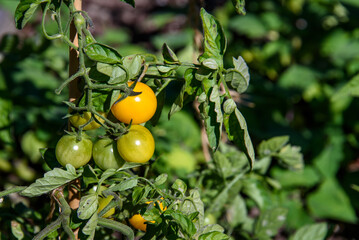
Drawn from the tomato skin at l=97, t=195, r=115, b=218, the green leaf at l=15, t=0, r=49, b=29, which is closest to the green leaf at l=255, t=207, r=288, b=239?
the tomato skin at l=97, t=195, r=115, b=218

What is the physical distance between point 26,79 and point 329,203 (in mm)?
1413

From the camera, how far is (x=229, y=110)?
67cm

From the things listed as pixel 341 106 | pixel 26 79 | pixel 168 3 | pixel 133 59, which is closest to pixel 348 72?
pixel 341 106

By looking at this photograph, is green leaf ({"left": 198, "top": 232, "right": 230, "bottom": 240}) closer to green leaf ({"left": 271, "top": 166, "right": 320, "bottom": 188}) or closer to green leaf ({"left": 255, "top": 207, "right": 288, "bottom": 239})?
green leaf ({"left": 255, "top": 207, "right": 288, "bottom": 239})

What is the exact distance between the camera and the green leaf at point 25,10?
0.64 metres

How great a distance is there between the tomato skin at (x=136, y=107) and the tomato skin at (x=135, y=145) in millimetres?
23

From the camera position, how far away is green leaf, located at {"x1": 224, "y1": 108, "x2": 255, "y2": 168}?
2.18ft

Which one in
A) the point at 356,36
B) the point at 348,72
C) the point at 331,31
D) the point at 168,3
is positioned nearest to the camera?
the point at 348,72

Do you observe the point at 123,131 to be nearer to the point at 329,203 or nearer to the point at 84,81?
the point at 84,81

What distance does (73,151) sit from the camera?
0.68 m

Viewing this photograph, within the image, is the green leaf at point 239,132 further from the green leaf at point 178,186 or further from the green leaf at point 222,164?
the green leaf at point 222,164

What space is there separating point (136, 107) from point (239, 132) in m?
0.18

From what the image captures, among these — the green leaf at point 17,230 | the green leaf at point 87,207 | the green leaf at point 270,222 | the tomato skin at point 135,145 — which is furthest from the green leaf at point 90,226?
the green leaf at point 270,222

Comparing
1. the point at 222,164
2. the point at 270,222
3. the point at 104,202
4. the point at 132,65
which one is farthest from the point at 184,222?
the point at 270,222
